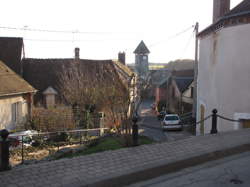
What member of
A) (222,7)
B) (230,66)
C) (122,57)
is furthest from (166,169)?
(122,57)

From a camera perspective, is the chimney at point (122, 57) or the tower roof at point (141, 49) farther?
the chimney at point (122, 57)

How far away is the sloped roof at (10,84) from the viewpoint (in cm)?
1625

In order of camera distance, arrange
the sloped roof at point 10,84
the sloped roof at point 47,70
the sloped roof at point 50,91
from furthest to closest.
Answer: the sloped roof at point 47,70 < the sloped roof at point 50,91 < the sloped roof at point 10,84

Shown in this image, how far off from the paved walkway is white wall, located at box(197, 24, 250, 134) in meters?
3.98

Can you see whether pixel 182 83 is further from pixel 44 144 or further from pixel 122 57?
pixel 44 144

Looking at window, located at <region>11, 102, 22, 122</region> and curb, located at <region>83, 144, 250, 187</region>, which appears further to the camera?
window, located at <region>11, 102, 22, 122</region>

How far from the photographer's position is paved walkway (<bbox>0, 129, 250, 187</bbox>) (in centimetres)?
506

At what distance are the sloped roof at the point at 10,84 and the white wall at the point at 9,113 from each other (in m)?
0.44

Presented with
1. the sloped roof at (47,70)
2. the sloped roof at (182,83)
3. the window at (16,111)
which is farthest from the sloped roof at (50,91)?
the sloped roof at (182,83)

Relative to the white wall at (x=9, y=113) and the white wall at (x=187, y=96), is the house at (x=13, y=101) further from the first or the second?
the white wall at (x=187, y=96)

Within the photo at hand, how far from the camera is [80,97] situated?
67.0ft

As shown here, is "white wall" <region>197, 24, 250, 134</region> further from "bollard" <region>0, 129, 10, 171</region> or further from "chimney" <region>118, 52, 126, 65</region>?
"chimney" <region>118, 52, 126, 65</region>

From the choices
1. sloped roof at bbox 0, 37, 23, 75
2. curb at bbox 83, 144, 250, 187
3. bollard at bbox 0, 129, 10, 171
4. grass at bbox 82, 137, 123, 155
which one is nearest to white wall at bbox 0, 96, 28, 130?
grass at bbox 82, 137, 123, 155

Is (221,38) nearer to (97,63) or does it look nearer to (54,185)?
(54,185)
